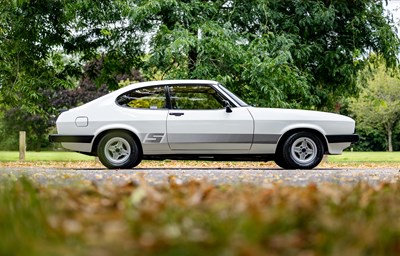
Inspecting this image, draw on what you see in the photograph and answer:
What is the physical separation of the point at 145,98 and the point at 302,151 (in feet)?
9.09

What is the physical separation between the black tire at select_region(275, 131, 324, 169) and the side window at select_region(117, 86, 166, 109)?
217cm

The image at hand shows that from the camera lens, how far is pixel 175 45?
14828mm

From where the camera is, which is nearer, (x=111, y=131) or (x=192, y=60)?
(x=111, y=131)

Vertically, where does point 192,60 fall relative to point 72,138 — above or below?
above

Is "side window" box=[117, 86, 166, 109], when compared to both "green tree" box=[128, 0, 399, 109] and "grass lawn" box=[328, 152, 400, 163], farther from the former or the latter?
"grass lawn" box=[328, 152, 400, 163]

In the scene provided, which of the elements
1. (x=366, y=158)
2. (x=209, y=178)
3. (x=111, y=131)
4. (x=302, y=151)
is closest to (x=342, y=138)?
(x=302, y=151)

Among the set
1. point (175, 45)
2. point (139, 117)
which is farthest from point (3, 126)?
point (139, 117)

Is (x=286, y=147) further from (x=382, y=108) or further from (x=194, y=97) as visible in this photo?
→ (x=382, y=108)

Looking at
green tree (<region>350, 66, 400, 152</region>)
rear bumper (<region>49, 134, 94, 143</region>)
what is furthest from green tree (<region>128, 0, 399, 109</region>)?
green tree (<region>350, 66, 400, 152</region>)

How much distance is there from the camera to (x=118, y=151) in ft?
34.4

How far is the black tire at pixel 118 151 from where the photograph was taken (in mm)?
10414

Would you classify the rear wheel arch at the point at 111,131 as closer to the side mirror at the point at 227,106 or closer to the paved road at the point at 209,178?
the side mirror at the point at 227,106

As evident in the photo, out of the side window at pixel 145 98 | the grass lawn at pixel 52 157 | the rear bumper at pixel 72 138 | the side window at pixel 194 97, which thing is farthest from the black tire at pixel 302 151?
the grass lawn at pixel 52 157

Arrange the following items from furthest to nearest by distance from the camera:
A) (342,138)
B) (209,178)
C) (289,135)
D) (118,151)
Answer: (342,138), (289,135), (118,151), (209,178)
